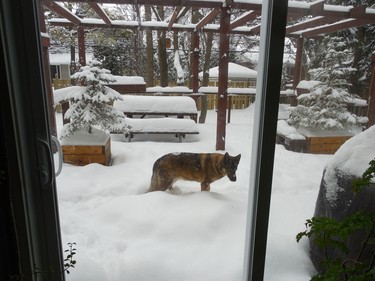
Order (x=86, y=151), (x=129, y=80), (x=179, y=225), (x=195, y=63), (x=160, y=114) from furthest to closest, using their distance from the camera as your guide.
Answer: (x=160, y=114) → (x=195, y=63) → (x=86, y=151) → (x=129, y=80) → (x=179, y=225)

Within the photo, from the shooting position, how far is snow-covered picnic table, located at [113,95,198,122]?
3959mm

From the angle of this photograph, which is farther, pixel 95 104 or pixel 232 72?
pixel 232 72

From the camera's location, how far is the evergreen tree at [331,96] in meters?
1.33

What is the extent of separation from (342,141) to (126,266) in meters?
1.30

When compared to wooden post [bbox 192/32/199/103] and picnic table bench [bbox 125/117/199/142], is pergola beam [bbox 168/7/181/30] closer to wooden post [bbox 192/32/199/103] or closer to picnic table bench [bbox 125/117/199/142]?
wooden post [bbox 192/32/199/103]

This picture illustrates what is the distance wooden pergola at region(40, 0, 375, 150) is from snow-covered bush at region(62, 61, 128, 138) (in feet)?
1.38

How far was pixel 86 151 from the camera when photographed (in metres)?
2.89

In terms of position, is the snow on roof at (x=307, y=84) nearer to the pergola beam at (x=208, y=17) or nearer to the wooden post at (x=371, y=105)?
the wooden post at (x=371, y=105)

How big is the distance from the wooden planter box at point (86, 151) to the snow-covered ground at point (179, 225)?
0.54ft

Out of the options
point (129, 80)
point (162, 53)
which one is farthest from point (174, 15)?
point (129, 80)

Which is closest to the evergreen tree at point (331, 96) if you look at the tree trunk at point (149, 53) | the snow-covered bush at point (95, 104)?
the tree trunk at point (149, 53)

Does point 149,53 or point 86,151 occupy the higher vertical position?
point 149,53

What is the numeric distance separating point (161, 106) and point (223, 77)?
101 cm

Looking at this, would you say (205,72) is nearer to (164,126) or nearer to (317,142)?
(164,126)
